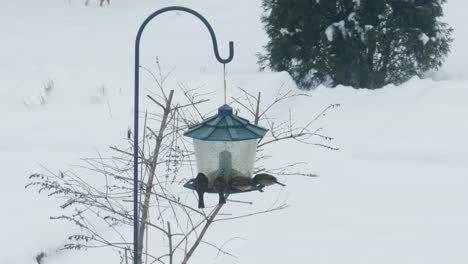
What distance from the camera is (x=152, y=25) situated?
1570 cm

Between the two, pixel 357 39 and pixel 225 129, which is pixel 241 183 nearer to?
pixel 225 129

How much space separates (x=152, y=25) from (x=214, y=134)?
1278cm

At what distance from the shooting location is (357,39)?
35.0ft

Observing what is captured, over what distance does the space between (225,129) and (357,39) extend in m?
7.76

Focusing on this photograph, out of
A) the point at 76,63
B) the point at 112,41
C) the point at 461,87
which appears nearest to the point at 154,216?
the point at 461,87

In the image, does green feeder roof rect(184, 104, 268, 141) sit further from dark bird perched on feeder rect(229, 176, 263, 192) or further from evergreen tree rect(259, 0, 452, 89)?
evergreen tree rect(259, 0, 452, 89)

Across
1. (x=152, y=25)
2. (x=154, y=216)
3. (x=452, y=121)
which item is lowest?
(x=154, y=216)

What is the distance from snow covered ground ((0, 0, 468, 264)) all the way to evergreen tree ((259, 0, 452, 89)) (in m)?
0.51

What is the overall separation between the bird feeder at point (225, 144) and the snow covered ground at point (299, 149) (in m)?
2.17

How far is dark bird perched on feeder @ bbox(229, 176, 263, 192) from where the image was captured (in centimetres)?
324

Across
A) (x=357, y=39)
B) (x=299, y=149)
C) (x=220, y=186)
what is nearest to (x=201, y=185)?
(x=220, y=186)

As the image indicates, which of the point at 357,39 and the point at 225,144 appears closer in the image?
the point at 225,144

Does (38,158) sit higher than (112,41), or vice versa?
(112,41)

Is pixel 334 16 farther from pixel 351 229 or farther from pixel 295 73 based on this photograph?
pixel 351 229
